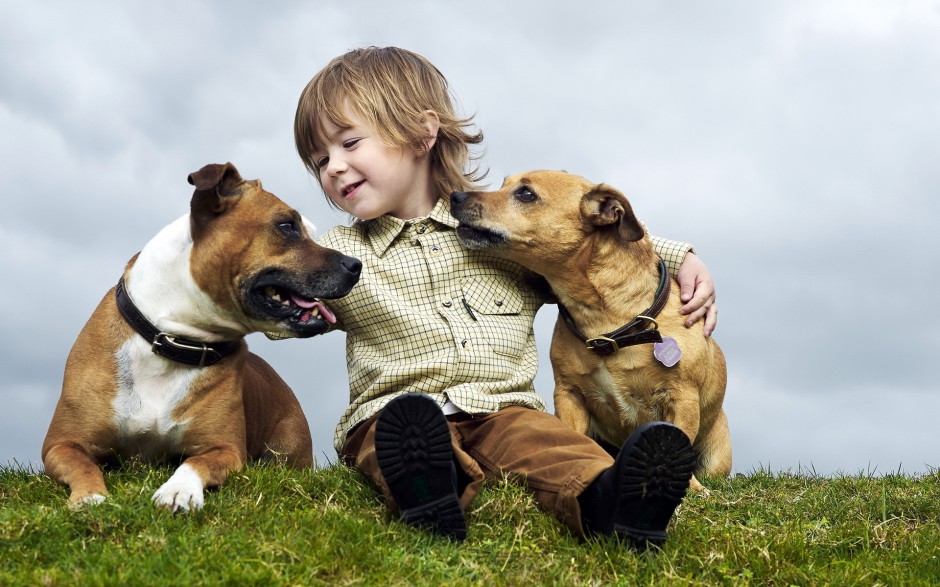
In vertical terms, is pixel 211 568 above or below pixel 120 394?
below

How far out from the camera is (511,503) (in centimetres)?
444

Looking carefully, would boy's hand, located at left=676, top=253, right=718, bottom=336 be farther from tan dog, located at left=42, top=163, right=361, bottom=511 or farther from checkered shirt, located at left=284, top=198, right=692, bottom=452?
tan dog, located at left=42, top=163, right=361, bottom=511

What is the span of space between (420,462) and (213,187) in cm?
174

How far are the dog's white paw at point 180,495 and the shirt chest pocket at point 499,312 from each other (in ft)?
6.40

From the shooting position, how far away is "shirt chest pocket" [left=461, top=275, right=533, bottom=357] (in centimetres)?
555

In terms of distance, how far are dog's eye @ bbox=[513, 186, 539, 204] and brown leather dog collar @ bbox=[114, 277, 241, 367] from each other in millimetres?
1984

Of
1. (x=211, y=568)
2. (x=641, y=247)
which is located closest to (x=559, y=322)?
(x=641, y=247)

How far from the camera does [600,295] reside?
18.5 feet

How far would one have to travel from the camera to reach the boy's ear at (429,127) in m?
6.13

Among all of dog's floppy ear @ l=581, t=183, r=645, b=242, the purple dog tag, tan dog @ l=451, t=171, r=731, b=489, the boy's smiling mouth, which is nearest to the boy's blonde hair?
the boy's smiling mouth

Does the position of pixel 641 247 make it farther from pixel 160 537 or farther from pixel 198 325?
pixel 160 537

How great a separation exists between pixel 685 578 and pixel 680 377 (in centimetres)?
192

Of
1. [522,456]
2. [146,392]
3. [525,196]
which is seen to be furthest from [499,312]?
[146,392]

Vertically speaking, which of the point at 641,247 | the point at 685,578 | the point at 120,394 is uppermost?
the point at 641,247
